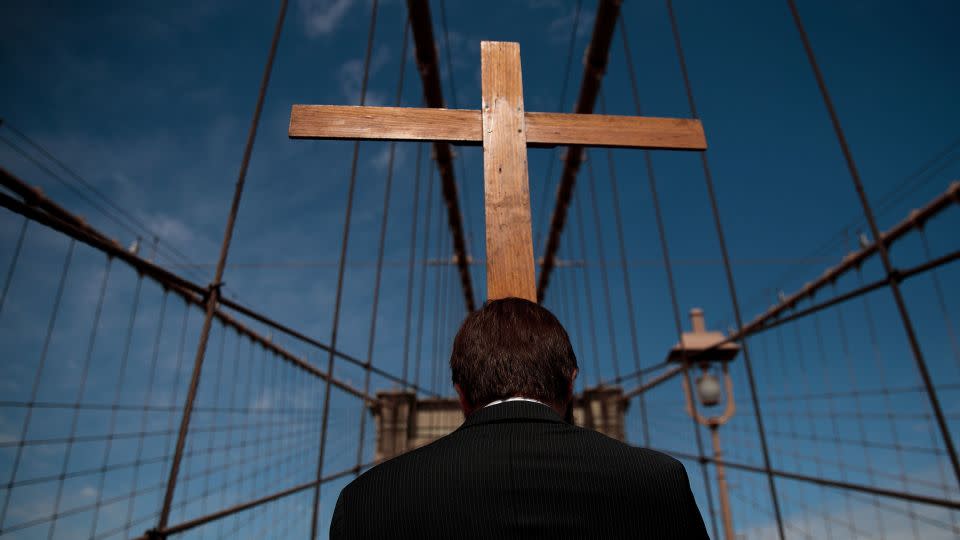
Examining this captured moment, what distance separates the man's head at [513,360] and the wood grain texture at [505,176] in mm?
550

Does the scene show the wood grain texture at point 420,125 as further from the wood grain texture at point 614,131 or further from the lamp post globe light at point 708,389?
the lamp post globe light at point 708,389

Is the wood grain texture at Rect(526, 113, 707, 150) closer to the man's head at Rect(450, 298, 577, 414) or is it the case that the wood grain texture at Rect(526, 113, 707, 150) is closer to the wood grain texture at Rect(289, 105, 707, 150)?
the wood grain texture at Rect(289, 105, 707, 150)

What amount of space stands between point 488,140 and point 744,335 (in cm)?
246

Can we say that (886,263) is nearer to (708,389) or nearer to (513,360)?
(513,360)

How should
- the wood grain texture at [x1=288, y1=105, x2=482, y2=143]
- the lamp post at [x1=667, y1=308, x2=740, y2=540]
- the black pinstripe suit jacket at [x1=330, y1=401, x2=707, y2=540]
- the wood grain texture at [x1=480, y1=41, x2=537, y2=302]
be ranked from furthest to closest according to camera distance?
the lamp post at [x1=667, y1=308, x2=740, y2=540] → the wood grain texture at [x1=288, y1=105, x2=482, y2=143] → the wood grain texture at [x1=480, y1=41, x2=537, y2=302] → the black pinstripe suit jacket at [x1=330, y1=401, x2=707, y2=540]

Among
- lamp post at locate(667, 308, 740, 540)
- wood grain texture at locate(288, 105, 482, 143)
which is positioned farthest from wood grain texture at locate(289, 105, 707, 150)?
lamp post at locate(667, 308, 740, 540)

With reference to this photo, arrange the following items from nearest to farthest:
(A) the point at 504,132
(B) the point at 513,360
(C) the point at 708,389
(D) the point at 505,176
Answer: (B) the point at 513,360, (D) the point at 505,176, (A) the point at 504,132, (C) the point at 708,389

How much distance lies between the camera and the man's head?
0.92 m

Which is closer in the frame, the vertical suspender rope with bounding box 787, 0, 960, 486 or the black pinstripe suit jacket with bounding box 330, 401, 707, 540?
the black pinstripe suit jacket with bounding box 330, 401, 707, 540

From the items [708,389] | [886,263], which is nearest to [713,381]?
[708,389]

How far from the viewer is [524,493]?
0.73m

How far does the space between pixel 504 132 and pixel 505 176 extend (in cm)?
21

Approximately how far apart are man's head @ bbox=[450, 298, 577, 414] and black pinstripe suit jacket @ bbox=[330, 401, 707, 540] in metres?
0.12

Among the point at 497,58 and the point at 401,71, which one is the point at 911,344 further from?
the point at 401,71
